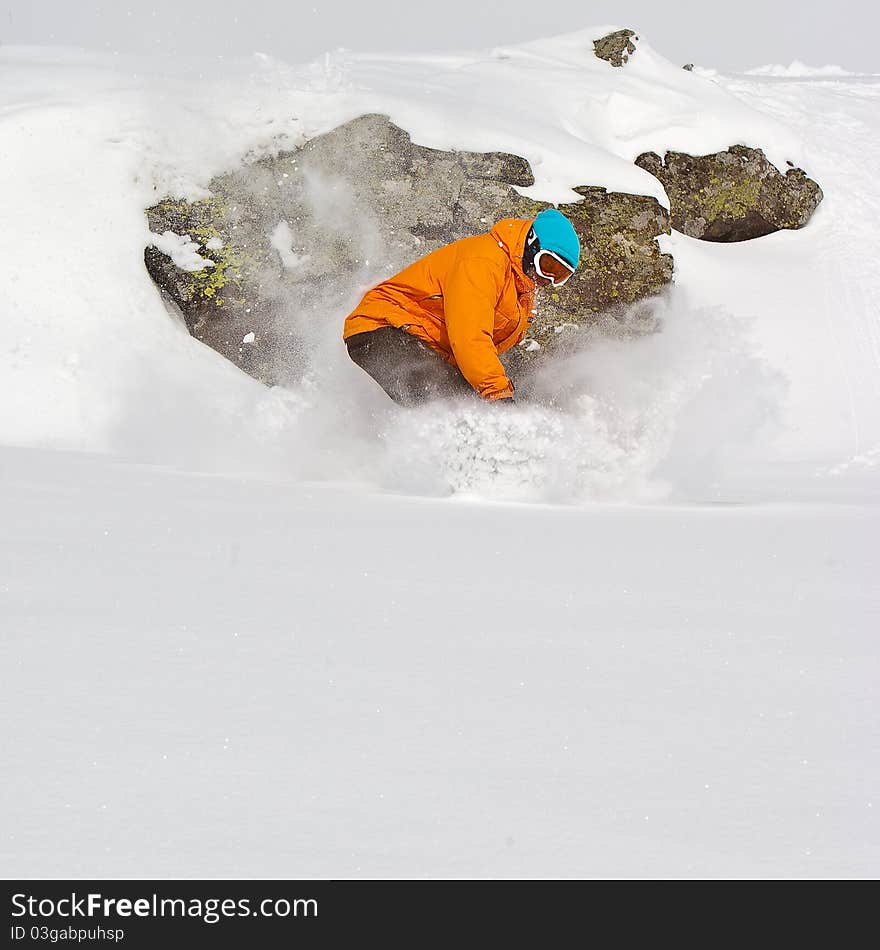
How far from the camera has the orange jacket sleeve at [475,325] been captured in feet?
15.0

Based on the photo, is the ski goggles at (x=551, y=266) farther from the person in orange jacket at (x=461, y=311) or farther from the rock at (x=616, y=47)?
the rock at (x=616, y=47)

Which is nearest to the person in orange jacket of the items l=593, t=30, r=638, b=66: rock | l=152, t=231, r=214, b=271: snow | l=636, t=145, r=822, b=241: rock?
l=152, t=231, r=214, b=271: snow

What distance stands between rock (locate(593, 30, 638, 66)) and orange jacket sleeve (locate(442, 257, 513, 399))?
27.9ft

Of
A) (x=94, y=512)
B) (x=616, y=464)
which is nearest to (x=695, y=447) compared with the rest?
(x=616, y=464)

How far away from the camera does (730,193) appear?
10.6 meters

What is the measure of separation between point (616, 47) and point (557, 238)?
869 centimetres

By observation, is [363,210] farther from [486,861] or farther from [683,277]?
[486,861]

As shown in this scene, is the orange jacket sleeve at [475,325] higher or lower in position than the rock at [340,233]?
higher

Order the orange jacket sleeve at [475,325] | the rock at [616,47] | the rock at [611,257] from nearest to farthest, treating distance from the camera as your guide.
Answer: the orange jacket sleeve at [475,325], the rock at [611,257], the rock at [616,47]

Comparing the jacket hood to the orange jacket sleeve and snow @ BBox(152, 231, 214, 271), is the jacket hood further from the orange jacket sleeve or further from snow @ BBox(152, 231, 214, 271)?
snow @ BBox(152, 231, 214, 271)

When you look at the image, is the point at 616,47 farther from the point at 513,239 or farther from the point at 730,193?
the point at 513,239

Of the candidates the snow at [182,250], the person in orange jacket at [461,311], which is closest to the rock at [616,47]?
the snow at [182,250]

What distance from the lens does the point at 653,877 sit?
1.07 meters

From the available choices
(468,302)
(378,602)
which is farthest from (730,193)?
(378,602)
